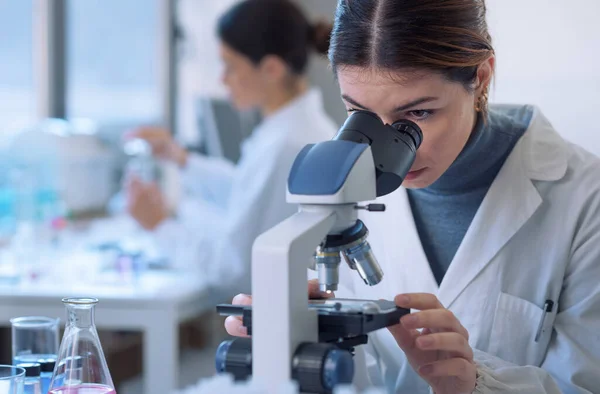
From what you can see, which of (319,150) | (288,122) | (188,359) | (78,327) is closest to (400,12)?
(319,150)

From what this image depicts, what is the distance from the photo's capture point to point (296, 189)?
0.98 m

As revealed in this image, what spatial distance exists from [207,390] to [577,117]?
5.10 ft

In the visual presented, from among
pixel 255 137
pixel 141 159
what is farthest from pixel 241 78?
pixel 141 159

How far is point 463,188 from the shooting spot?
5.33 feet

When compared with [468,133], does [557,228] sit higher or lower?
lower

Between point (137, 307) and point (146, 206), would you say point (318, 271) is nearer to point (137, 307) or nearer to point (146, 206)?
point (137, 307)

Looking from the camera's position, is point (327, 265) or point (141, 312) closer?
point (327, 265)

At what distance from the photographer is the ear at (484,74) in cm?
146

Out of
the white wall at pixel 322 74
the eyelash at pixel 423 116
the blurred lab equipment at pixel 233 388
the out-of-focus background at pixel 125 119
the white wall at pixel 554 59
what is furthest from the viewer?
the white wall at pixel 322 74

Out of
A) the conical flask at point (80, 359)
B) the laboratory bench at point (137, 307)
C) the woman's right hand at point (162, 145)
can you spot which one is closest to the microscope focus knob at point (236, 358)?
the conical flask at point (80, 359)

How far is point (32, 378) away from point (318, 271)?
54 centimetres

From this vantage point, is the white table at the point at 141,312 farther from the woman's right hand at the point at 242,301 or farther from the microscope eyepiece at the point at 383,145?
the microscope eyepiece at the point at 383,145

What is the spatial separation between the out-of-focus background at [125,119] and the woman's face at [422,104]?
0.82 ft

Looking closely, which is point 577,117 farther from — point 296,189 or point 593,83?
point 296,189
